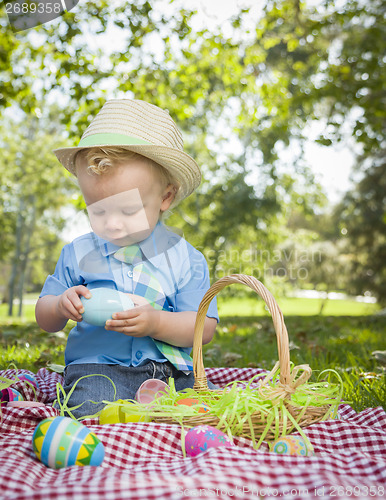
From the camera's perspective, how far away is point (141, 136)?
1.98 m

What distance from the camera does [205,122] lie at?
39.2ft

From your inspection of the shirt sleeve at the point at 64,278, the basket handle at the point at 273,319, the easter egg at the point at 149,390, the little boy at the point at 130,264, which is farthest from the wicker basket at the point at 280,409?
the shirt sleeve at the point at 64,278

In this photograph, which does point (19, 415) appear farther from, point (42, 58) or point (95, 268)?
point (42, 58)

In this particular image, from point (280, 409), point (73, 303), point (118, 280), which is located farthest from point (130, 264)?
point (280, 409)

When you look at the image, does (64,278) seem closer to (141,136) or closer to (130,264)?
(130,264)

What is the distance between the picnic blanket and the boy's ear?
1.00 meters

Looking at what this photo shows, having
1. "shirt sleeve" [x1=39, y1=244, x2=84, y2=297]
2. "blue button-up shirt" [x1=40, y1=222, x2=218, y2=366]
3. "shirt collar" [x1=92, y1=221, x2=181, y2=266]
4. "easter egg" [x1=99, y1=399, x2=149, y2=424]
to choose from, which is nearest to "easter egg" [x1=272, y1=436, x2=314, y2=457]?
"easter egg" [x1=99, y1=399, x2=149, y2=424]

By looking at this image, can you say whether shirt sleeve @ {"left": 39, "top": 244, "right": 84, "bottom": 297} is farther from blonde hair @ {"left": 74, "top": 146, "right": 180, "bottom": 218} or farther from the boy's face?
blonde hair @ {"left": 74, "top": 146, "right": 180, "bottom": 218}

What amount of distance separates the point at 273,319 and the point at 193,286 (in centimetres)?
73

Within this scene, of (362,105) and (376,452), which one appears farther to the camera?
(362,105)

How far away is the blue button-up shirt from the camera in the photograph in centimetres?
204

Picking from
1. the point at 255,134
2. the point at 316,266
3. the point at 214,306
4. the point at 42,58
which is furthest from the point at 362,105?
the point at 316,266

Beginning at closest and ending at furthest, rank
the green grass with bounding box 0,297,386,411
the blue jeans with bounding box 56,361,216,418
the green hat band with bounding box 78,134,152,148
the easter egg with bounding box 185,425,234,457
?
the easter egg with bounding box 185,425,234,457
the blue jeans with bounding box 56,361,216,418
the green hat band with bounding box 78,134,152,148
the green grass with bounding box 0,297,386,411

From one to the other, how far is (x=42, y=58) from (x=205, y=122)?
21.6ft
